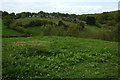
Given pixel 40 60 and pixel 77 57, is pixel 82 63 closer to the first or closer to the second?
pixel 77 57

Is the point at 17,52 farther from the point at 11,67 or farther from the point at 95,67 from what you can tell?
the point at 95,67

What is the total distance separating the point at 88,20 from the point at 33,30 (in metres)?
25.0

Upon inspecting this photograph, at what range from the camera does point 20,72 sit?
1096 centimetres

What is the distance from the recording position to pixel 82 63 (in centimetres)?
1283

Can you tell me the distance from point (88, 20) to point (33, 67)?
63.5 meters

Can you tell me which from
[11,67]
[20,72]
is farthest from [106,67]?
[11,67]

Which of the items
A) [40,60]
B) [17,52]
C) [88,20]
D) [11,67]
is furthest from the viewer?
[88,20]

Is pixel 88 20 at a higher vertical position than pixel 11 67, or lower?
higher

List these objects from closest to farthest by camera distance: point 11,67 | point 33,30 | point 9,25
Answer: point 11,67, point 9,25, point 33,30

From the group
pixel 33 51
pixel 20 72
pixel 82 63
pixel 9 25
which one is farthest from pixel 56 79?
pixel 9 25

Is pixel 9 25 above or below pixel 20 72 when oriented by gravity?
above

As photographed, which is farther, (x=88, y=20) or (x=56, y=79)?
(x=88, y=20)

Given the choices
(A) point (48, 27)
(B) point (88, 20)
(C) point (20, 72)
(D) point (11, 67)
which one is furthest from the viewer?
(B) point (88, 20)

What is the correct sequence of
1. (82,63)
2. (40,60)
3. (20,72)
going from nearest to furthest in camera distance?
1. (20,72)
2. (82,63)
3. (40,60)
